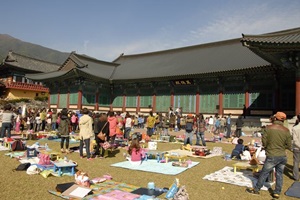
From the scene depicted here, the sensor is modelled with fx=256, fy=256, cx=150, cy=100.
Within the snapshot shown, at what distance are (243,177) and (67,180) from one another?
4997mm

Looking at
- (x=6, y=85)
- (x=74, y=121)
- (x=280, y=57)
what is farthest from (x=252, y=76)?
(x=6, y=85)

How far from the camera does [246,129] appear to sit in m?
19.4

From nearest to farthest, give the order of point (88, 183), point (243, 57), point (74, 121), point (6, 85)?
point (88, 183) < point (74, 121) < point (243, 57) < point (6, 85)

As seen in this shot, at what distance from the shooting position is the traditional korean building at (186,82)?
19.3 metres

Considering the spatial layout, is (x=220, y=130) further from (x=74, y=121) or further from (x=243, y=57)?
(x=74, y=121)

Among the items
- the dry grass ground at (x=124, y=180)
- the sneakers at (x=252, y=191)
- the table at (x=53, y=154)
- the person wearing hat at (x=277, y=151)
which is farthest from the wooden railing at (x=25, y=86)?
the person wearing hat at (x=277, y=151)

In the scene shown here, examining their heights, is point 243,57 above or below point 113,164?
above

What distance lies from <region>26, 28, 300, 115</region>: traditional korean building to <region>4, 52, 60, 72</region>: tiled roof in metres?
10.3

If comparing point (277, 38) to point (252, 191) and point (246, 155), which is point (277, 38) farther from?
point (252, 191)

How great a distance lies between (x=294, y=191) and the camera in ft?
20.9

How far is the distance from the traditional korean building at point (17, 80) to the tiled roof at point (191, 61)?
1712 cm

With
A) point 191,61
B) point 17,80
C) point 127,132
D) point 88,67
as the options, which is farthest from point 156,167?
point 17,80

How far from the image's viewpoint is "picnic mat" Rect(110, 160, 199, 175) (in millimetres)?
8047

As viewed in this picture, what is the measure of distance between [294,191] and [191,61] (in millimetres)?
20982
